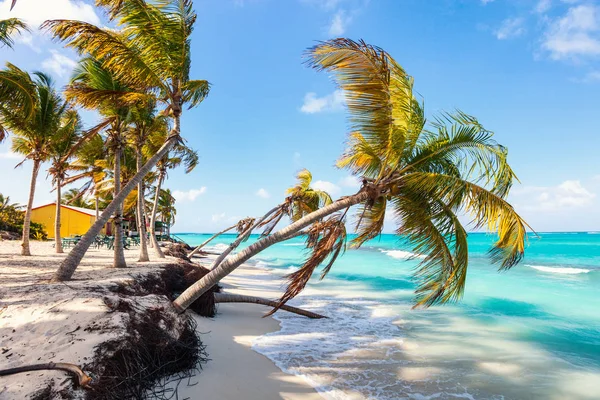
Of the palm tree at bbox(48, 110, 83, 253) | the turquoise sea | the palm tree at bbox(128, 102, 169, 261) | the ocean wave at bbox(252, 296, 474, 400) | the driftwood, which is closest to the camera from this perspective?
the driftwood

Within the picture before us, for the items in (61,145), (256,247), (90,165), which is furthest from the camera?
(90,165)

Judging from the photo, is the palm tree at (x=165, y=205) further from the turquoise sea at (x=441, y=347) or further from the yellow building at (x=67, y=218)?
the turquoise sea at (x=441, y=347)

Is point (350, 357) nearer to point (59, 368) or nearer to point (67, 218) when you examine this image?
point (59, 368)

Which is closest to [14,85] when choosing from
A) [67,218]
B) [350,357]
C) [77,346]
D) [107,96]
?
[107,96]

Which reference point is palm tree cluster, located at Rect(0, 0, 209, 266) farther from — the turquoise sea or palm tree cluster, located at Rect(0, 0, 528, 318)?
the turquoise sea

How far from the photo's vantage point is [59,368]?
3.32 meters

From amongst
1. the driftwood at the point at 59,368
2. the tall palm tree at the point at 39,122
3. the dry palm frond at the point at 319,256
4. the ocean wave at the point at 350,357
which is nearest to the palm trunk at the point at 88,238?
the dry palm frond at the point at 319,256

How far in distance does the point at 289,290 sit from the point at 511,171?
13.4ft

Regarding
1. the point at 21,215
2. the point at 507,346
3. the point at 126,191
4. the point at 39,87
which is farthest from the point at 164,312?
the point at 21,215

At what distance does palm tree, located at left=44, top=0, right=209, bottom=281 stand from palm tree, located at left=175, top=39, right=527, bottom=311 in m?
3.56

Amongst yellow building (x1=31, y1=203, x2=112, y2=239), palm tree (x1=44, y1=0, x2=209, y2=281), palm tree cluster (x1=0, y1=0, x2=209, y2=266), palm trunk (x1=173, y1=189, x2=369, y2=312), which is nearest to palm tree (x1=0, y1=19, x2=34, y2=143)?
palm tree cluster (x1=0, y1=0, x2=209, y2=266)

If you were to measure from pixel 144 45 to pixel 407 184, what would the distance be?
6235mm

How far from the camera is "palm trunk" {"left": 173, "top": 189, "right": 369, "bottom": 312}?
208 inches

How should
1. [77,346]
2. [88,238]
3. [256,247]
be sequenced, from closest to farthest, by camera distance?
[77,346], [256,247], [88,238]
